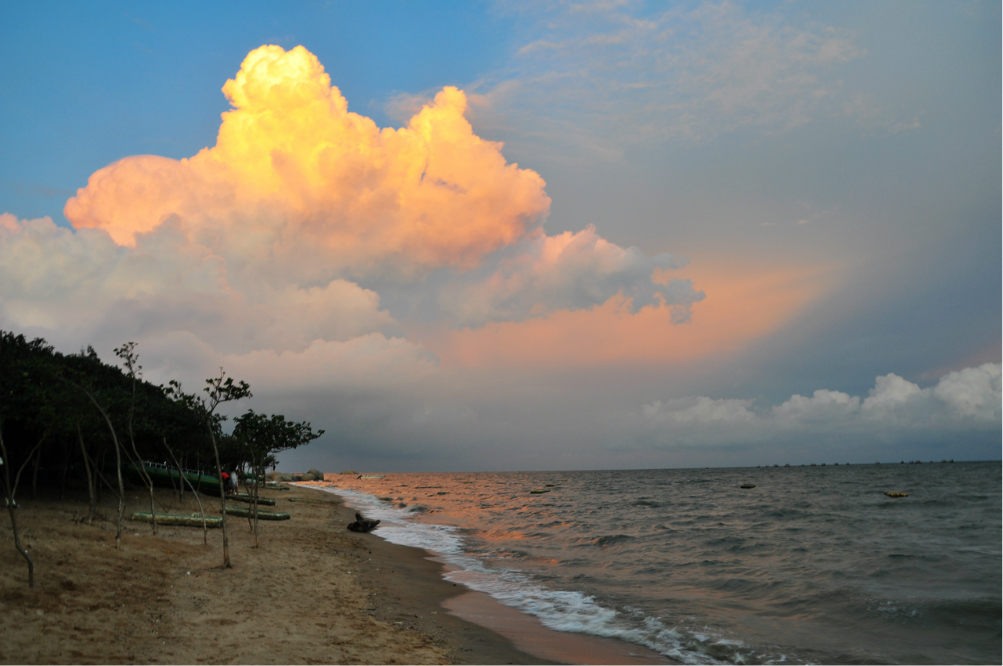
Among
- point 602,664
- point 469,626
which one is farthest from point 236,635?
point 602,664

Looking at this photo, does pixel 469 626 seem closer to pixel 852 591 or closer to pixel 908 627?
pixel 908 627

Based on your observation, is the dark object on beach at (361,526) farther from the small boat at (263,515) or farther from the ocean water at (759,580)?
the small boat at (263,515)

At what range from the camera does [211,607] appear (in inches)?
460

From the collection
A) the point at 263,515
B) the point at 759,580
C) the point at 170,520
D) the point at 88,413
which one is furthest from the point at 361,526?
the point at 759,580

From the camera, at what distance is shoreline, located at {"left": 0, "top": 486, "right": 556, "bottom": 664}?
9.18 m

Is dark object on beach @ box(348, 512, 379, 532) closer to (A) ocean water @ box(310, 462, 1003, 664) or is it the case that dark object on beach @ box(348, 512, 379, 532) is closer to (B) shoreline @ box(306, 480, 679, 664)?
(A) ocean water @ box(310, 462, 1003, 664)

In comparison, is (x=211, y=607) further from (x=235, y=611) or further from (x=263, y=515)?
(x=263, y=515)

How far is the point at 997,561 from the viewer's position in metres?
20.8

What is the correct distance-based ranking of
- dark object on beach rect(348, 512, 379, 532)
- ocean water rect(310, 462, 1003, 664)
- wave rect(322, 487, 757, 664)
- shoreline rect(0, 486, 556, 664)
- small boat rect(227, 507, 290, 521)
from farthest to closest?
small boat rect(227, 507, 290, 521), dark object on beach rect(348, 512, 379, 532), ocean water rect(310, 462, 1003, 664), wave rect(322, 487, 757, 664), shoreline rect(0, 486, 556, 664)

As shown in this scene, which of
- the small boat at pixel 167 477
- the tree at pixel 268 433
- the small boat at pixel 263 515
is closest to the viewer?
the tree at pixel 268 433

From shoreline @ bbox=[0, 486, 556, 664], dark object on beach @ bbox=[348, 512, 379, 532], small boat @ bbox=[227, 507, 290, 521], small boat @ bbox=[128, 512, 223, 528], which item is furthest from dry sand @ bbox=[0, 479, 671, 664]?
small boat @ bbox=[227, 507, 290, 521]

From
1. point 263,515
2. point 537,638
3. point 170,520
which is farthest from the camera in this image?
point 263,515

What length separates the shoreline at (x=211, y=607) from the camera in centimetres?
918

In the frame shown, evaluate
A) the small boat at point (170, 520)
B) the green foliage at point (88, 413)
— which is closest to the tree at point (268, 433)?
the green foliage at point (88, 413)
